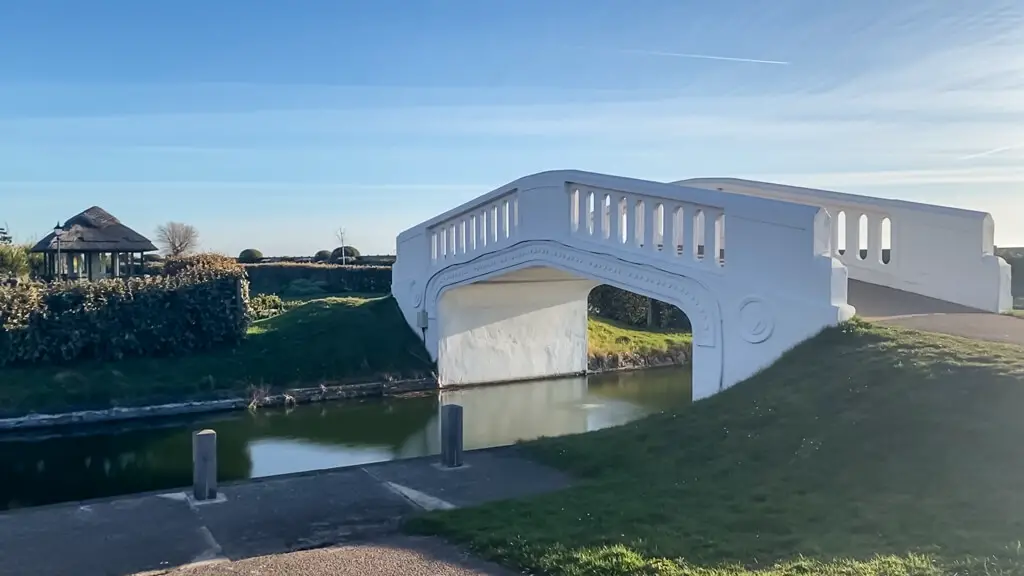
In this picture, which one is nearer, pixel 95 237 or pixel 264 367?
pixel 264 367

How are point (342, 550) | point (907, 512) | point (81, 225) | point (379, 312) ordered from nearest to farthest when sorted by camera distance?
1. point (907, 512)
2. point (342, 550)
3. point (379, 312)
4. point (81, 225)

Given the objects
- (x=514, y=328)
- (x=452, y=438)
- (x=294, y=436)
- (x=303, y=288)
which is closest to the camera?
(x=452, y=438)

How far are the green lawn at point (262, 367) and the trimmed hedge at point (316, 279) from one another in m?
8.61

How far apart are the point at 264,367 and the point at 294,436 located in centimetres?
352

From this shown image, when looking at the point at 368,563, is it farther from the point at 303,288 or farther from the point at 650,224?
the point at 303,288

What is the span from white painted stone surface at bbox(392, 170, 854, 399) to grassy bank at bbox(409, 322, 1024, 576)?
1082 mm

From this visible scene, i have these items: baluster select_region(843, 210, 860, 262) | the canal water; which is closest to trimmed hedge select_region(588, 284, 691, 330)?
the canal water

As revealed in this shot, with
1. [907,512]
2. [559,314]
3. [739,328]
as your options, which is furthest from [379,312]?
[907,512]

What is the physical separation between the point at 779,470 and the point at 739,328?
149 inches

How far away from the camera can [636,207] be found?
12336mm

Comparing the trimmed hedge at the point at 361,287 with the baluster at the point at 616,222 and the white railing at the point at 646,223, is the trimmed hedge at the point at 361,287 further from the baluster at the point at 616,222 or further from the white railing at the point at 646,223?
the baluster at the point at 616,222

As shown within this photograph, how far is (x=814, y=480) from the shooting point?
6.44 meters

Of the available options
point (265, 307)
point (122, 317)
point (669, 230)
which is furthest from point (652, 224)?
point (265, 307)

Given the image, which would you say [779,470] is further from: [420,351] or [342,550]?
[420,351]
